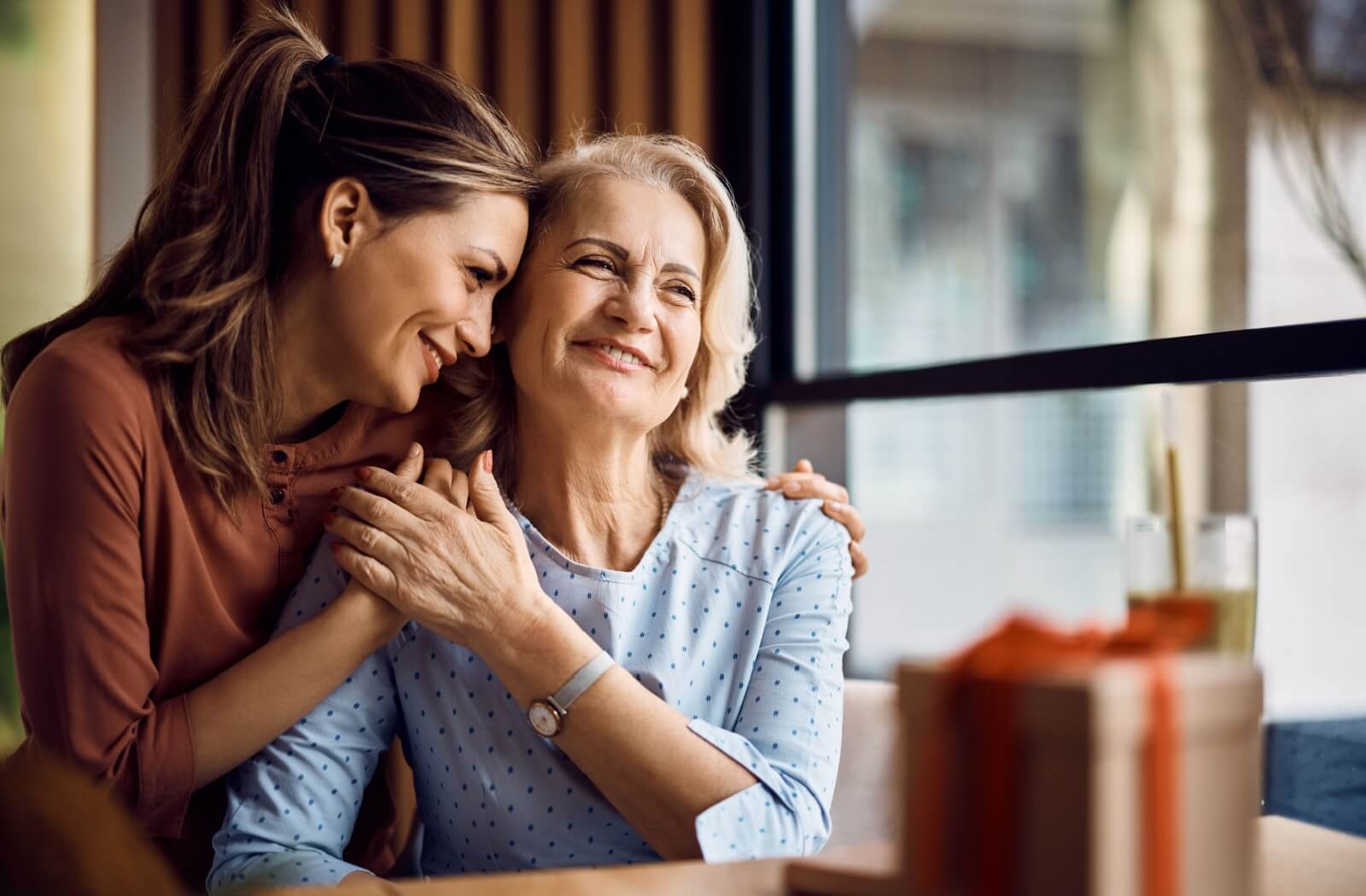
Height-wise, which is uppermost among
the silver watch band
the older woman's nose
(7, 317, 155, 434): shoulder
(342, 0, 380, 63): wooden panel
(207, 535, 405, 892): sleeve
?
(342, 0, 380, 63): wooden panel

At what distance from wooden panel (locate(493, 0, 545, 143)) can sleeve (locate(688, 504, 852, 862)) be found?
1.71 meters

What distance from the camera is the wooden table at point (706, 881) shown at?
89 cm

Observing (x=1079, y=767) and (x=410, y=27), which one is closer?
(x=1079, y=767)

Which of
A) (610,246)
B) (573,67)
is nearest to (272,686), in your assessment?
(610,246)

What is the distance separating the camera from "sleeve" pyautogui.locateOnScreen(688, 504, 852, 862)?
1.29 m

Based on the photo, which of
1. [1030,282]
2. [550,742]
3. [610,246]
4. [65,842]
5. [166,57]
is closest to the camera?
[65,842]

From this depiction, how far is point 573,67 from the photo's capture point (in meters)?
3.05

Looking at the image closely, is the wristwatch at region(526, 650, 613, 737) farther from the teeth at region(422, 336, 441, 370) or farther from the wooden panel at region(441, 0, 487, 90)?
the wooden panel at region(441, 0, 487, 90)

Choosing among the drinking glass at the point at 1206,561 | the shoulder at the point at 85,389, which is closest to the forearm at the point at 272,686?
the shoulder at the point at 85,389

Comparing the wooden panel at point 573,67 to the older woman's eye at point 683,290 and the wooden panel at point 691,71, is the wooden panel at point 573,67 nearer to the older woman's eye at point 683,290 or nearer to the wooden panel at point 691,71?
the wooden panel at point 691,71

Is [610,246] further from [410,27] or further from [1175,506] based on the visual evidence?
[410,27]

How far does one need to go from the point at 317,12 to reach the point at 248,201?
5.18ft

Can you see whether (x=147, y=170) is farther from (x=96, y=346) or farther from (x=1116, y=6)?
(x=1116, y=6)

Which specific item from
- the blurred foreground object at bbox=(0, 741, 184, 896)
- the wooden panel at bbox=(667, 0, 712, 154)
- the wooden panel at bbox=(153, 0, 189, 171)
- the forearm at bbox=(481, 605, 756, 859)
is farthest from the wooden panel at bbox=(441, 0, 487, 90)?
the blurred foreground object at bbox=(0, 741, 184, 896)
